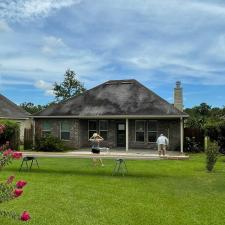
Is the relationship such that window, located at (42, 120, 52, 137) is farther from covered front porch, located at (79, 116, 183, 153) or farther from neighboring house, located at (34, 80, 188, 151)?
covered front porch, located at (79, 116, 183, 153)

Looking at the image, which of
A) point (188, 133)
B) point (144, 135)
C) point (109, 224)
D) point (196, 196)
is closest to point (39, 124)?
point (144, 135)

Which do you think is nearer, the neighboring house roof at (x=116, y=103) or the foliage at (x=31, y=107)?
the neighboring house roof at (x=116, y=103)

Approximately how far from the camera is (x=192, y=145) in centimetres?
3117

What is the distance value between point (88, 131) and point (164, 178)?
768 inches

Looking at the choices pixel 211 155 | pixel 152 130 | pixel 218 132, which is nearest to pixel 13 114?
pixel 152 130

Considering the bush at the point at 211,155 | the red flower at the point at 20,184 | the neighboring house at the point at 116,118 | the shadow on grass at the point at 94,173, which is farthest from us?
the neighboring house at the point at 116,118

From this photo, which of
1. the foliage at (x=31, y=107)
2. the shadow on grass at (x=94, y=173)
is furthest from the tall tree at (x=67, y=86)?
the shadow on grass at (x=94, y=173)

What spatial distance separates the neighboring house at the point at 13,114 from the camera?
41537mm

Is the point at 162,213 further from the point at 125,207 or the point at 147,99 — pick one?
the point at 147,99

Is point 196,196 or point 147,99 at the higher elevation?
point 147,99

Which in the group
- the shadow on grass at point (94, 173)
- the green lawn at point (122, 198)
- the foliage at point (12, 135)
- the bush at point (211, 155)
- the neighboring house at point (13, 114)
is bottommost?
the green lawn at point (122, 198)

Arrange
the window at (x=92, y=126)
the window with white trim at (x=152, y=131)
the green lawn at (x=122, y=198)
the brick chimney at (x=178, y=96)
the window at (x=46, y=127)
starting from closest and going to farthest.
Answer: the green lawn at (x=122, y=198)
the window with white trim at (x=152, y=131)
the window at (x=46, y=127)
the window at (x=92, y=126)
the brick chimney at (x=178, y=96)

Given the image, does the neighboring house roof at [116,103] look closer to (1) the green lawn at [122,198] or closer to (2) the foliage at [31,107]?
(1) the green lawn at [122,198]

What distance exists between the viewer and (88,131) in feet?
113
